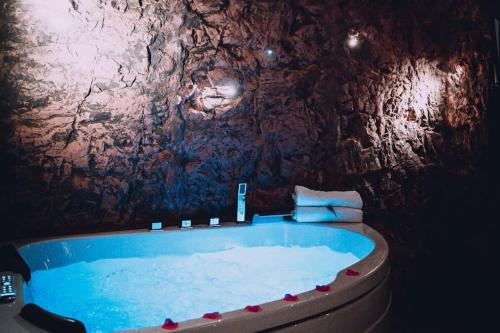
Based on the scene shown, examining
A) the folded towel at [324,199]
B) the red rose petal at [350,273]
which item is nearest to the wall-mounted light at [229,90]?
the folded towel at [324,199]

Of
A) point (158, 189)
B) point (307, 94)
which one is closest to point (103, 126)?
point (158, 189)

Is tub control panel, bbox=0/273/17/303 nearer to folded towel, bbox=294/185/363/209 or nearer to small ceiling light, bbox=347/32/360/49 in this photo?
folded towel, bbox=294/185/363/209

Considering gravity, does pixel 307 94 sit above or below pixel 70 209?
above

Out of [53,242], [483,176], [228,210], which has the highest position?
[483,176]

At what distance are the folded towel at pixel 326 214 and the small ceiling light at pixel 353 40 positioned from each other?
1436 millimetres

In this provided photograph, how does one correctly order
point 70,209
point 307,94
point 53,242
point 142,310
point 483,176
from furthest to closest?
point 483,176
point 307,94
point 70,209
point 53,242
point 142,310

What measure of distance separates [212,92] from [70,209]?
1247mm

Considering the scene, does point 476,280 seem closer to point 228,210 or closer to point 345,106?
point 345,106

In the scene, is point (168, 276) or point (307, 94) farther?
point (307, 94)

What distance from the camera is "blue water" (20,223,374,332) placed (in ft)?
5.49

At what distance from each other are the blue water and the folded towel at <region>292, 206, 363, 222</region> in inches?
3.1

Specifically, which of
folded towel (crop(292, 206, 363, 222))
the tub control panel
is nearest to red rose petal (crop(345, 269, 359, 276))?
folded towel (crop(292, 206, 363, 222))

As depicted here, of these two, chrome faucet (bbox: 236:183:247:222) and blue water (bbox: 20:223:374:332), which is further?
chrome faucet (bbox: 236:183:247:222)

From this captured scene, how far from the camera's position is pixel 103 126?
2.21 metres
